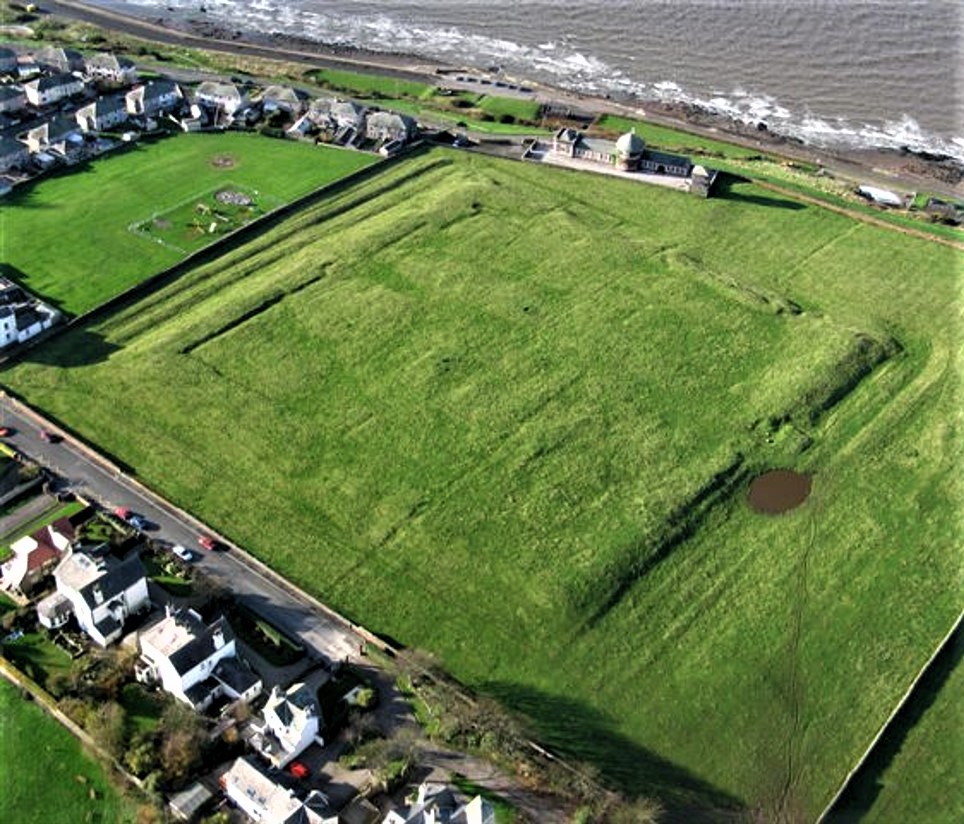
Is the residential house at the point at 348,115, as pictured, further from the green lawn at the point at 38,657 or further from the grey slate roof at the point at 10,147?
the green lawn at the point at 38,657

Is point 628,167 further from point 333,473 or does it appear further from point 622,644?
point 622,644

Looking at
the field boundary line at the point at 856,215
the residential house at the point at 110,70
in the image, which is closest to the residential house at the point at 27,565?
the residential house at the point at 110,70

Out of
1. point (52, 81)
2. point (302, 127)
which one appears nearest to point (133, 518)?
point (302, 127)

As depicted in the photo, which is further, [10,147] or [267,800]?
[10,147]

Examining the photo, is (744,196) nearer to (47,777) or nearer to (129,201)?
(129,201)

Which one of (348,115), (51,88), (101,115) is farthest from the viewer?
(51,88)

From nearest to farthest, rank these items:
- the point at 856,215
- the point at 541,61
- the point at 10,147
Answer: the point at 10,147, the point at 856,215, the point at 541,61

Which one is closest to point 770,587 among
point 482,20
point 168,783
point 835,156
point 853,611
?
point 853,611
